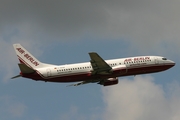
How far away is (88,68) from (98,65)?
3272 millimetres

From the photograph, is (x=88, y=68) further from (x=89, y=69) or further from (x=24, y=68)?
(x=24, y=68)

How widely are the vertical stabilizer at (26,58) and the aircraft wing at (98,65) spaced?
11.7m

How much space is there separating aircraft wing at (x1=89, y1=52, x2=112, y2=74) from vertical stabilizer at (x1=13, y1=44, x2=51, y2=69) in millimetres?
11726

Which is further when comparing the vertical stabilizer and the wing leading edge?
the vertical stabilizer

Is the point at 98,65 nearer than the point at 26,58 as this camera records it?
Yes

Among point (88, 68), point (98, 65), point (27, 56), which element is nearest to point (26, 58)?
point (27, 56)

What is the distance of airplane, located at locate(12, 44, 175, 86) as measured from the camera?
11144 centimetres

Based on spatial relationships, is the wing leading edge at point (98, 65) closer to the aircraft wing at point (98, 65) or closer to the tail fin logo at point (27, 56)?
the aircraft wing at point (98, 65)

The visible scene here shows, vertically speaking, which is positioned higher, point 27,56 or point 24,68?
point 27,56

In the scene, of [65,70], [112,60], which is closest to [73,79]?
[65,70]

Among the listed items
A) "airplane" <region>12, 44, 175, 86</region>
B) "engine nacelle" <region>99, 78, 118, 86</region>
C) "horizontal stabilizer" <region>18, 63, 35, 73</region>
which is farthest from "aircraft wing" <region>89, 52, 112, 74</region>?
"horizontal stabilizer" <region>18, 63, 35, 73</region>

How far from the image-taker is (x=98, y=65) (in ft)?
368

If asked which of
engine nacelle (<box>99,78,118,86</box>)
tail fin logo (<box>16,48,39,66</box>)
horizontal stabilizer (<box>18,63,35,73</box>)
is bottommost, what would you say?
engine nacelle (<box>99,78,118,86</box>)

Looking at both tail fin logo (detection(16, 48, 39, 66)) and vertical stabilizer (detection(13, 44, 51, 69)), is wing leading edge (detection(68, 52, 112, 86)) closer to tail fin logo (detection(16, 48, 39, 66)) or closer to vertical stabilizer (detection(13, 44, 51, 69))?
vertical stabilizer (detection(13, 44, 51, 69))
